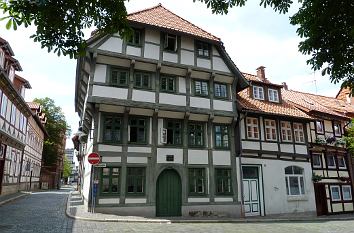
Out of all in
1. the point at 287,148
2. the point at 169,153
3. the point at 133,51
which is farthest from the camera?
the point at 287,148

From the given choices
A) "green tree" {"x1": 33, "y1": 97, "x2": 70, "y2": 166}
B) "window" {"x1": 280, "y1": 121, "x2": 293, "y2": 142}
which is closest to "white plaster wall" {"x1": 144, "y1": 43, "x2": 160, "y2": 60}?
"window" {"x1": 280, "y1": 121, "x2": 293, "y2": 142}

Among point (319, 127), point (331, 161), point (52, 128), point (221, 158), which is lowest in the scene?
point (221, 158)

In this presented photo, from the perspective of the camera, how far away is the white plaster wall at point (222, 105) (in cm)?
1950

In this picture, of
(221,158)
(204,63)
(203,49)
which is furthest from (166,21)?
(221,158)

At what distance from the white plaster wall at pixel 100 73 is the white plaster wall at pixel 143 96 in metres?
1.82

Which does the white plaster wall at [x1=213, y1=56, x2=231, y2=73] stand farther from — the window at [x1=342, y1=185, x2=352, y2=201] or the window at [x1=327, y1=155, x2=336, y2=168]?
the window at [x1=342, y1=185, x2=352, y2=201]

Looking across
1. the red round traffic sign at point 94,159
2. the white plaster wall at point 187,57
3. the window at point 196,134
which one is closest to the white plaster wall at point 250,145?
the window at point 196,134

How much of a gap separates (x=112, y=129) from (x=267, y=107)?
11.2 m

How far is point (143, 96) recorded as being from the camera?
17438 mm

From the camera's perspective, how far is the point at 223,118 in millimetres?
19578

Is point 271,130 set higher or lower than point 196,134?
higher

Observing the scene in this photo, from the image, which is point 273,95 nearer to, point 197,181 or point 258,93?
point 258,93

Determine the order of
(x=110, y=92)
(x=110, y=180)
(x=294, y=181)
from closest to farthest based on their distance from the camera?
1. (x=110, y=180)
2. (x=110, y=92)
3. (x=294, y=181)

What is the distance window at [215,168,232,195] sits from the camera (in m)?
18.7
